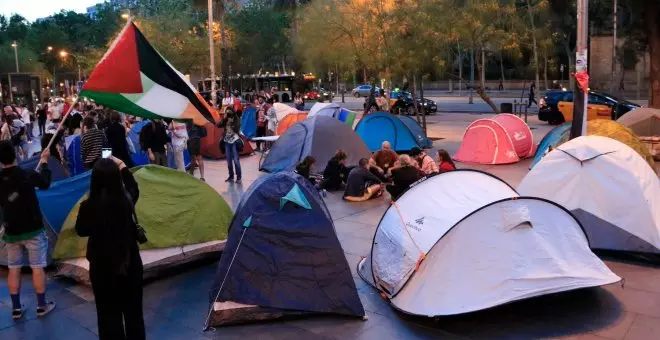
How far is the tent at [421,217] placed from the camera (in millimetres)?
5938

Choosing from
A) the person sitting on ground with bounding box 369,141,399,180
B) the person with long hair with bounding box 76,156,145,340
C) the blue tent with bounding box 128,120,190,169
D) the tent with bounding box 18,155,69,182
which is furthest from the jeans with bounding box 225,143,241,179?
the person with long hair with bounding box 76,156,145,340

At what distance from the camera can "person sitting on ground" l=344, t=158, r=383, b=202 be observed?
1127cm

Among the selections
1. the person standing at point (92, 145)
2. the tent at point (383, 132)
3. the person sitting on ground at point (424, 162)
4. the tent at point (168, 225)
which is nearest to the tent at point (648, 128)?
the tent at point (383, 132)

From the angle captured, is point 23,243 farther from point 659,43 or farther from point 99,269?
point 659,43

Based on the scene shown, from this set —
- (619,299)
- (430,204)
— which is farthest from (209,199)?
(619,299)

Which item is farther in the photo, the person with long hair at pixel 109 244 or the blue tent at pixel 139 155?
the blue tent at pixel 139 155

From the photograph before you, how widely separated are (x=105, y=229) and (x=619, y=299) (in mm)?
5117

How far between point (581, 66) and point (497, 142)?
170 inches

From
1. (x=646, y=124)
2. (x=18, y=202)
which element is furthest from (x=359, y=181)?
(x=646, y=124)

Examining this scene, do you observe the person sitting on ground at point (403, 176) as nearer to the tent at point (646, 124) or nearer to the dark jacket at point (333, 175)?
the dark jacket at point (333, 175)

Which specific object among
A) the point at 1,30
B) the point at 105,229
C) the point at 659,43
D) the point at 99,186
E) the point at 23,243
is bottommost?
the point at 23,243

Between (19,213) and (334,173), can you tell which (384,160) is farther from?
(19,213)

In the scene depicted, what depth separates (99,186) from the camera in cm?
438

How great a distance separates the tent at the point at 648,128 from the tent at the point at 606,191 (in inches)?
316
